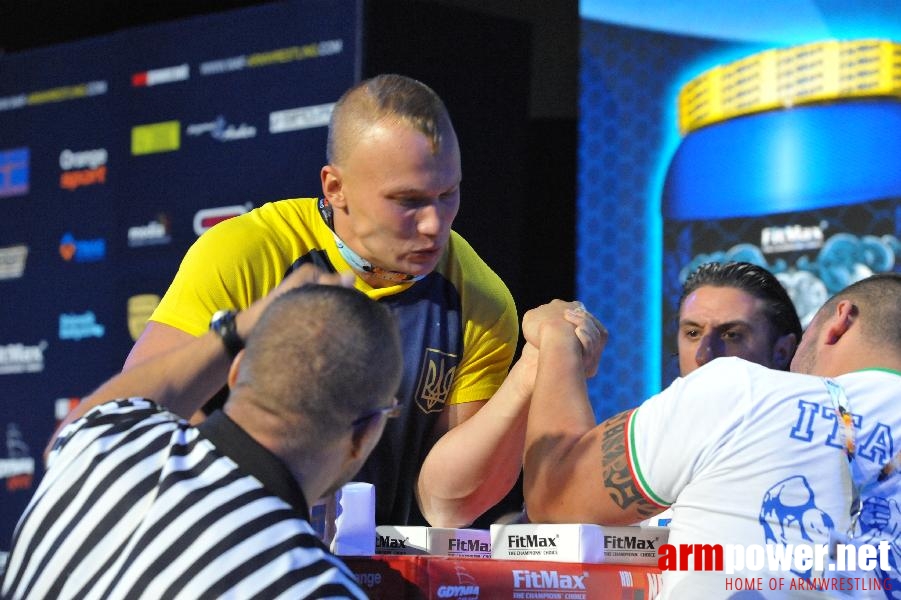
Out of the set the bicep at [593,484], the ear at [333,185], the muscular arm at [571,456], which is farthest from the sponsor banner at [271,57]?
the bicep at [593,484]

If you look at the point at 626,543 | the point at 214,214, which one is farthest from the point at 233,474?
the point at 214,214

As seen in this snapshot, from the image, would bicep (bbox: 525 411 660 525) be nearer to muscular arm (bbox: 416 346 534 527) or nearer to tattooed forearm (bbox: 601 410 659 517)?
tattooed forearm (bbox: 601 410 659 517)

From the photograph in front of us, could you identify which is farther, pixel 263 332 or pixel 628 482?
pixel 628 482

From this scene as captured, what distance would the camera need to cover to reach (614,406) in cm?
414

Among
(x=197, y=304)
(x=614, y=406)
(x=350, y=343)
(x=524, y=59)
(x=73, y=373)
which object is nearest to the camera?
(x=350, y=343)

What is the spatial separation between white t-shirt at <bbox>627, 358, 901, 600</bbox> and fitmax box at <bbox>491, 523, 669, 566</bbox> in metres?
0.05

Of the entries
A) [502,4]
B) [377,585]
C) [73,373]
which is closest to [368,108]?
[377,585]

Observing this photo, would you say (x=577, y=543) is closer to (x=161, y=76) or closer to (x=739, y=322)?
(x=739, y=322)

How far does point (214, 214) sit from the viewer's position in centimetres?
454

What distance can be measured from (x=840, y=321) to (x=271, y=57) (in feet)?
9.74

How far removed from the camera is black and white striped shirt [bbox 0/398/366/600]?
125cm

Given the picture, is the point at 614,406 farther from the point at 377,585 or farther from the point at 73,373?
the point at 377,585

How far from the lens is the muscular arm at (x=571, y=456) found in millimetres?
1795

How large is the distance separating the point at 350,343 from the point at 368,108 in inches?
33.7
